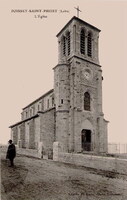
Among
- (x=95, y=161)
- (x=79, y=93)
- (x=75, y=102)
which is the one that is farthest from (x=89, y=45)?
(x=95, y=161)

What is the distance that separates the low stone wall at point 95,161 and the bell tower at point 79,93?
13.8ft

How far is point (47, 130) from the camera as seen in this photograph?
75.2 feet

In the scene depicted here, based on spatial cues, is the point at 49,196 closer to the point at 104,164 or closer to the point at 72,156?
the point at 104,164

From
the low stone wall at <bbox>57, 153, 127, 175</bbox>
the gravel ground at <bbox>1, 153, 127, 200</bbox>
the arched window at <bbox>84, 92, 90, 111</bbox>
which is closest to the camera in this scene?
the gravel ground at <bbox>1, 153, 127, 200</bbox>

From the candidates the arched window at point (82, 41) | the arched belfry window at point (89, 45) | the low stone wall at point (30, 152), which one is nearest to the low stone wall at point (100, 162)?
the low stone wall at point (30, 152)

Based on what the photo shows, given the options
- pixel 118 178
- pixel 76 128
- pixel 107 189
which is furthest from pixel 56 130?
pixel 107 189


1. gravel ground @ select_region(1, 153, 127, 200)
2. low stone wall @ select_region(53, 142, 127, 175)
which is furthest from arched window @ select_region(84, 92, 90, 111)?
gravel ground @ select_region(1, 153, 127, 200)

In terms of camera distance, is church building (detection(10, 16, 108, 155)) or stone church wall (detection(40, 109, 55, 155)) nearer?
church building (detection(10, 16, 108, 155))

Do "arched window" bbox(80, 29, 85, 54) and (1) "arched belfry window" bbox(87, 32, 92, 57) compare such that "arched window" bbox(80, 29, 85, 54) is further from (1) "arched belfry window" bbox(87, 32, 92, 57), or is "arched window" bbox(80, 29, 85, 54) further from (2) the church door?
(2) the church door

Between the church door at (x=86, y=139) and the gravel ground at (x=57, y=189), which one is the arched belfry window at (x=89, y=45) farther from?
the gravel ground at (x=57, y=189)

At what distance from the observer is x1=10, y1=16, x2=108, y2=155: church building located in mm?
22391

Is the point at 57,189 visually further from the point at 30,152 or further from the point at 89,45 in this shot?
the point at 89,45

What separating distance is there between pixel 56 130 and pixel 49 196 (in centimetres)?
1630

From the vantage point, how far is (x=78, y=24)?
2498cm
